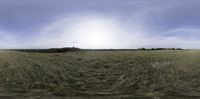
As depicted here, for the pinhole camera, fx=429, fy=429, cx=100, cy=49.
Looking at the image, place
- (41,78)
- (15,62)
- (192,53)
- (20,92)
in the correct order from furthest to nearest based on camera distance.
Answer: (192,53), (15,62), (41,78), (20,92)

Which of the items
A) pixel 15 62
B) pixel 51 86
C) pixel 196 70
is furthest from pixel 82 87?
pixel 196 70

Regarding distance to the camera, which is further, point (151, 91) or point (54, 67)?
point (54, 67)

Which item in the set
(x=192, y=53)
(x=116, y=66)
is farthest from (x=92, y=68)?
(x=192, y=53)

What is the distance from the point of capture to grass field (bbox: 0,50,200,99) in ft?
115

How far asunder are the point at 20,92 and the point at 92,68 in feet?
31.8

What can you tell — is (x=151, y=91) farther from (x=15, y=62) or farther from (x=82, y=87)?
(x=15, y=62)

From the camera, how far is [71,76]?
39594mm

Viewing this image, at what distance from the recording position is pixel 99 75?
4009 cm

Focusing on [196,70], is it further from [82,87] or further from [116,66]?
[82,87]

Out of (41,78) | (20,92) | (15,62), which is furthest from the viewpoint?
(15,62)

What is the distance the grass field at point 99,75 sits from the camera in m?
35.1

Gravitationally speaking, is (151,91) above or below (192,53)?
below

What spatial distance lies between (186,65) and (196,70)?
1.62 meters

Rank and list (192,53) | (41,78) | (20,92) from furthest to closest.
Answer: (192,53), (41,78), (20,92)
